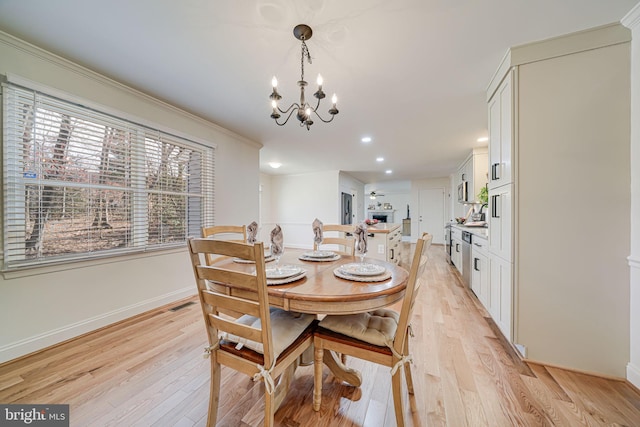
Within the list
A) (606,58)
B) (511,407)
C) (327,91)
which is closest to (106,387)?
(511,407)

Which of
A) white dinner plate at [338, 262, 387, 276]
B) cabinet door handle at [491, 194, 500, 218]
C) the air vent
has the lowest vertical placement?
the air vent

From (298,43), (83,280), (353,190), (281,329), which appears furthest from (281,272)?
(353,190)

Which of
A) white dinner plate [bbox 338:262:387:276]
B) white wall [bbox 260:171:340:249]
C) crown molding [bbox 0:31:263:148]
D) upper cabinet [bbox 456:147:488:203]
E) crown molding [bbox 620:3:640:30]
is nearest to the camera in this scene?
white dinner plate [bbox 338:262:387:276]

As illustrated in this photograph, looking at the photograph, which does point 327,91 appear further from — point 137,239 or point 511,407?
point 511,407

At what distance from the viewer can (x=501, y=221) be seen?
1984mm

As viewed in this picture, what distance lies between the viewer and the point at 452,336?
2096 mm

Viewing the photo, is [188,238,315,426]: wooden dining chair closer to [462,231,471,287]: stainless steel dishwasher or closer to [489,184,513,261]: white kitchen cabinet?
[489,184,513,261]: white kitchen cabinet

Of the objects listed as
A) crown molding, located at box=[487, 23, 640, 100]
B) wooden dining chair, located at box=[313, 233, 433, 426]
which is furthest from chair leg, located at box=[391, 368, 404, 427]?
crown molding, located at box=[487, 23, 640, 100]

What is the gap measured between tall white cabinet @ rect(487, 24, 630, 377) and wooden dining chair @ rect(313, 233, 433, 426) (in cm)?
114

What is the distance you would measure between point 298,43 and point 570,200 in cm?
226

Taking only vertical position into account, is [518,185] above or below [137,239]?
above

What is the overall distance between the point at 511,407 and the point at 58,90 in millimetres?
3938

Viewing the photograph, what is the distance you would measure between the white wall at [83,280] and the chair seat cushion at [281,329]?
183 cm

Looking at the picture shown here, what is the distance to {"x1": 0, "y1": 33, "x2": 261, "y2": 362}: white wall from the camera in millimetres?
1723
